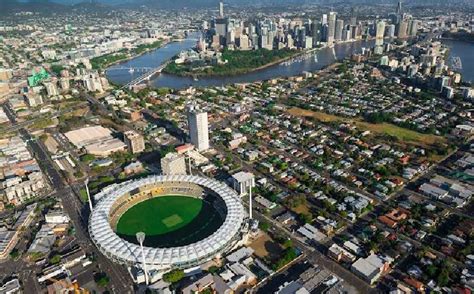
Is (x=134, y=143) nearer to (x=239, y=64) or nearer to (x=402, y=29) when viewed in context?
(x=239, y=64)

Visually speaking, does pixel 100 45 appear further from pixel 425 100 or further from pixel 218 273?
pixel 218 273

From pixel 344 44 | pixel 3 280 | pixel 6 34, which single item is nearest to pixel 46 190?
pixel 3 280

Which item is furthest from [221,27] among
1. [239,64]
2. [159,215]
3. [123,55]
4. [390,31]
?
[159,215]

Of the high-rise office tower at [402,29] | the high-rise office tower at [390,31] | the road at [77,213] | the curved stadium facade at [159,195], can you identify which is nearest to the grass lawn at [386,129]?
the curved stadium facade at [159,195]

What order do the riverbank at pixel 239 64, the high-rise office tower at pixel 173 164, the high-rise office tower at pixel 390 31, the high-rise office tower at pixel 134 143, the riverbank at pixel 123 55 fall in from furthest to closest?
1. the high-rise office tower at pixel 390 31
2. the riverbank at pixel 123 55
3. the riverbank at pixel 239 64
4. the high-rise office tower at pixel 134 143
5. the high-rise office tower at pixel 173 164

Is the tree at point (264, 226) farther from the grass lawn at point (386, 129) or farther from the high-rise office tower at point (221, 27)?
the high-rise office tower at point (221, 27)

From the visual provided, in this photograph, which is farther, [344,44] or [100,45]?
[344,44]
